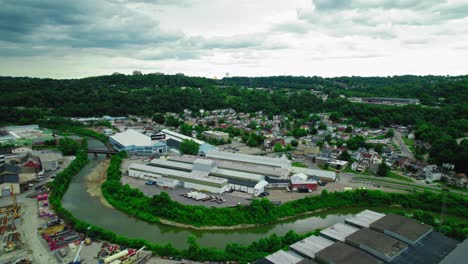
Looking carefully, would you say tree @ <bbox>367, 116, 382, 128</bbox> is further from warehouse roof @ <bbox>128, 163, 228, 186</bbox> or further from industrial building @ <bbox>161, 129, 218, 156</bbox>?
warehouse roof @ <bbox>128, 163, 228, 186</bbox>

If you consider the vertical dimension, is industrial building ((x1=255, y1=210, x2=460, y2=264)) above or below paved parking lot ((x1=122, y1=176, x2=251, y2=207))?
above

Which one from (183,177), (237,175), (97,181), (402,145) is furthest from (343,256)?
(402,145)

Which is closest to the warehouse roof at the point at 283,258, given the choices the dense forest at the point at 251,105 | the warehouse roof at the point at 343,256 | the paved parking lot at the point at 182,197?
the warehouse roof at the point at 343,256

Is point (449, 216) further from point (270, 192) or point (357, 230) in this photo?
point (270, 192)

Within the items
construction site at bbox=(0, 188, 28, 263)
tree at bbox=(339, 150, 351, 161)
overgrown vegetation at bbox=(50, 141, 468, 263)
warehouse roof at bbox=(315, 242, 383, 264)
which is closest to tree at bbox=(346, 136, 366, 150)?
tree at bbox=(339, 150, 351, 161)

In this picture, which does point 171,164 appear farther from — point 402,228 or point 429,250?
point 429,250

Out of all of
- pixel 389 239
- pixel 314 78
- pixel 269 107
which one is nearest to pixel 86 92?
pixel 269 107
